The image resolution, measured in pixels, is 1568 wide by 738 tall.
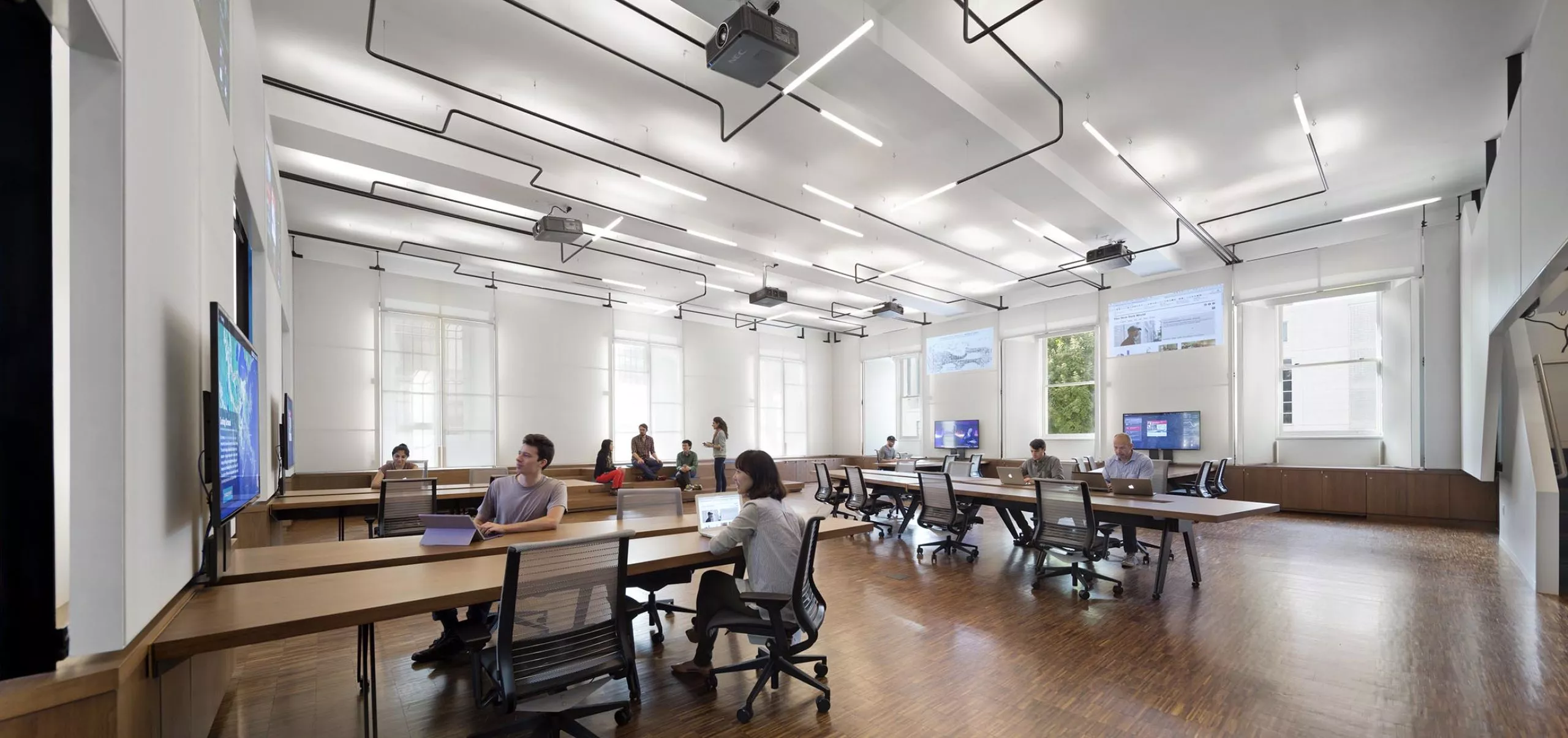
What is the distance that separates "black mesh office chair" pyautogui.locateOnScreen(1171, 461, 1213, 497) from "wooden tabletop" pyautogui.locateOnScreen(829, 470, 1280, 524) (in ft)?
9.22

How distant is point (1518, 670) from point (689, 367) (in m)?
13.3

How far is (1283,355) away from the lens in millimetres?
10641

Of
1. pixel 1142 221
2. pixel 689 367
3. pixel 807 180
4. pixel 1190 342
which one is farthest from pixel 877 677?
pixel 689 367

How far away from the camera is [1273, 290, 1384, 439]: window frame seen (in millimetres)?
9758

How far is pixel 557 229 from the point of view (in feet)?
23.7

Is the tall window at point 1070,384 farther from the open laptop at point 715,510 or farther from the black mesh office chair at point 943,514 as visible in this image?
the open laptop at point 715,510

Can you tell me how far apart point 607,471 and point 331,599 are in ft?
27.0

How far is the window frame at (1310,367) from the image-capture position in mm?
9758

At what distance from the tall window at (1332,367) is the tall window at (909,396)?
25.0ft

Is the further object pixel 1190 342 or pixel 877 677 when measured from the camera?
pixel 1190 342

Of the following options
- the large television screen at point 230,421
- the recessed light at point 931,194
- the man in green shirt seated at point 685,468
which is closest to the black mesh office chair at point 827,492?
the man in green shirt seated at point 685,468

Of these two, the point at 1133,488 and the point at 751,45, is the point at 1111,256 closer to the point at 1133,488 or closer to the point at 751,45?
the point at 1133,488

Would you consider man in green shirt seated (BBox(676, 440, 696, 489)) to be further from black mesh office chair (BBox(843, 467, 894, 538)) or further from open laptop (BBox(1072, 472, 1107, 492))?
open laptop (BBox(1072, 472, 1107, 492))

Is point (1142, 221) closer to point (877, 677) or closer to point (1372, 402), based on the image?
point (1372, 402)
